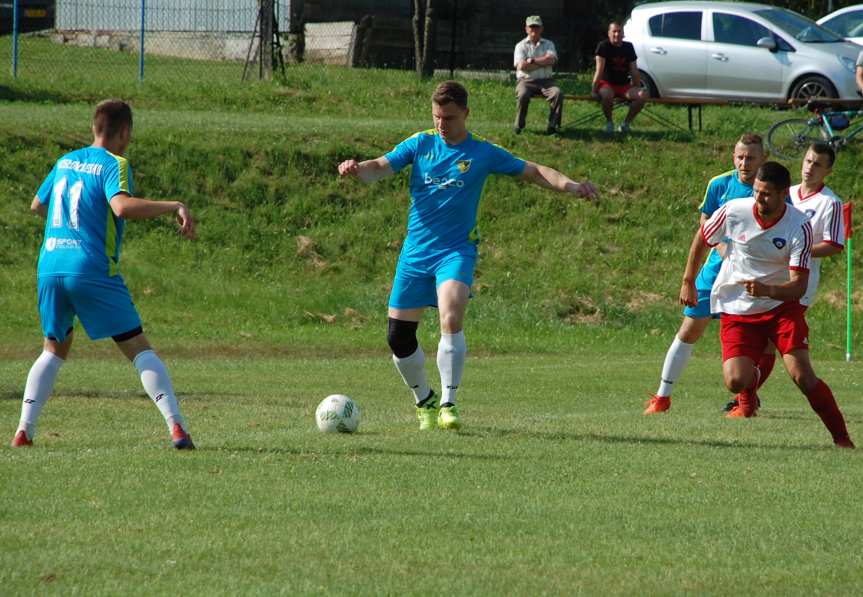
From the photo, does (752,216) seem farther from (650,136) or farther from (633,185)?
(650,136)

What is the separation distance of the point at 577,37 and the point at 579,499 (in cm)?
3284

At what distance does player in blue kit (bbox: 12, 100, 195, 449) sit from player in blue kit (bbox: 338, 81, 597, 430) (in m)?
1.85

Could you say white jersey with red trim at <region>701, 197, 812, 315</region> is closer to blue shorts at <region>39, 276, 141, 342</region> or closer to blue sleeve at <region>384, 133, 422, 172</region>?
blue sleeve at <region>384, 133, 422, 172</region>

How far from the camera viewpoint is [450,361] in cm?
958

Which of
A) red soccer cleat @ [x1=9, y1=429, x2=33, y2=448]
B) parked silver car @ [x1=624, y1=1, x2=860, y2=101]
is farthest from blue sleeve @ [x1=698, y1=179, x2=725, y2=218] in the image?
parked silver car @ [x1=624, y1=1, x2=860, y2=101]

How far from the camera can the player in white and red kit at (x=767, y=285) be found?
8.82 metres

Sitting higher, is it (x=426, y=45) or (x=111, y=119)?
(x=426, y=45)

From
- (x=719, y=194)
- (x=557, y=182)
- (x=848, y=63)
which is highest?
(x=848, y=63)

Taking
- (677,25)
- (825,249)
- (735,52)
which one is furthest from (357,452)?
(677,25)

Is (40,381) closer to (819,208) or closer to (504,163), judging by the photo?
(504,163)

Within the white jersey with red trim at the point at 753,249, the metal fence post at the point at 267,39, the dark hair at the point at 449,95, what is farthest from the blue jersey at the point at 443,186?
the metal fence post at the point at 267,39

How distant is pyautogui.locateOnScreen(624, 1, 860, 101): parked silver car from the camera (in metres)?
26.3

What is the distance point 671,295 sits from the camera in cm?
2208

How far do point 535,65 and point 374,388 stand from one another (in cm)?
1119
